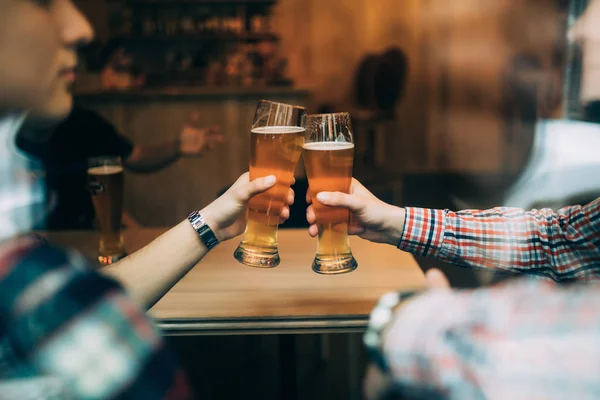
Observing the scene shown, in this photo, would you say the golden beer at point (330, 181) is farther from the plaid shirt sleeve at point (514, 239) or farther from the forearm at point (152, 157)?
the forearm at point (152, 157)

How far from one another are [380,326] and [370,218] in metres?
0.36

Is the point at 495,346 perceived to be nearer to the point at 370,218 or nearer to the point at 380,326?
the point at 380,326

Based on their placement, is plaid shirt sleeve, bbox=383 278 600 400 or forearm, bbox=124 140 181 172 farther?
forearm, bbox=124 140 181 172

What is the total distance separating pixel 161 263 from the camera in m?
0.80

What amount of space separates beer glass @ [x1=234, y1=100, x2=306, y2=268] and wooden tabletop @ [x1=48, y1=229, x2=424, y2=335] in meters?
0.11

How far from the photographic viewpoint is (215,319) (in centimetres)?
76

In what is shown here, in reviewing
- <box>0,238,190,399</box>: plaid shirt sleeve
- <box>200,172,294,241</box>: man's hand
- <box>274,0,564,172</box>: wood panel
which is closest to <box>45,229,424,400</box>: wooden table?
<box>200,172,294,241</box>: man's hand

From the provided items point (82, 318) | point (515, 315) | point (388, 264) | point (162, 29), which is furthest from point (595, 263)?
point (162, 29)

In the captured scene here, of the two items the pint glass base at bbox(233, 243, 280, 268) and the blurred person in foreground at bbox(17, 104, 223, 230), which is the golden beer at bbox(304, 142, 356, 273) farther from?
the blurred person in foreground at bbox(17, 104, 223, 230)

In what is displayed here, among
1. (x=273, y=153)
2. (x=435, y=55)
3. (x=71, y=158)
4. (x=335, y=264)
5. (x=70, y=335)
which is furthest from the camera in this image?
(x=435, y=55)

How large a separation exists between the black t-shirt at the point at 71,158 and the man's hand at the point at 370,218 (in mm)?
653

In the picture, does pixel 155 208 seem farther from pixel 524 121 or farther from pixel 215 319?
pixel 524 121

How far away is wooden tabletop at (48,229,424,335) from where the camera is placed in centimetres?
76

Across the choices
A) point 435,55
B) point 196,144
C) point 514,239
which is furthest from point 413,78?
point 514,239
